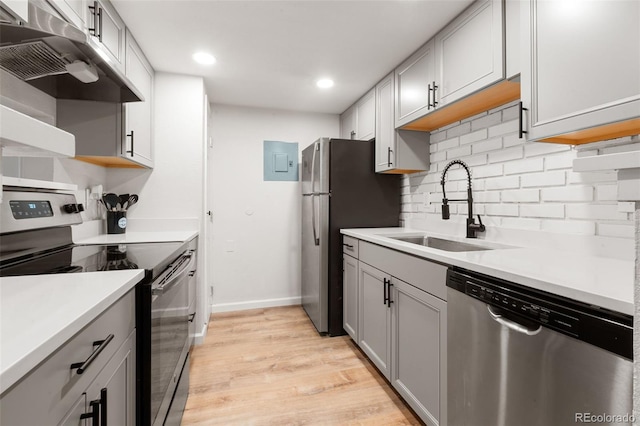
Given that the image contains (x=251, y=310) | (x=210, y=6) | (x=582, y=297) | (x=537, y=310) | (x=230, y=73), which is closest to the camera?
(x=582, y=297)

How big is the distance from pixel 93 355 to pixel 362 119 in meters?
2.90

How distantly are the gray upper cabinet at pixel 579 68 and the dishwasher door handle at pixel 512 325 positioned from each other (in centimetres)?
77

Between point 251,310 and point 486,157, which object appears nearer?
point 486,157

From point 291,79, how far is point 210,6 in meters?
1.05

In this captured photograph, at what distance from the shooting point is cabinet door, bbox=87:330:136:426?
777mm

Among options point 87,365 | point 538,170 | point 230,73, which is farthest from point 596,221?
point 230,73

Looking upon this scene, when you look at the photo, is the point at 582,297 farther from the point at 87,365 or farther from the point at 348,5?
the point at 348,5

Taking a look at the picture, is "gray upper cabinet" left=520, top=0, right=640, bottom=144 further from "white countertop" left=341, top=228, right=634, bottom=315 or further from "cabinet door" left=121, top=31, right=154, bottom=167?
"cabinet door" left=121, top=31, right=154, bottom=167

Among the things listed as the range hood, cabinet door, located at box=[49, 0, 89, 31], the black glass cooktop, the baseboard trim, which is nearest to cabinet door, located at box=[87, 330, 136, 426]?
the black glass cooktop

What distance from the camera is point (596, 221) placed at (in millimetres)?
1370

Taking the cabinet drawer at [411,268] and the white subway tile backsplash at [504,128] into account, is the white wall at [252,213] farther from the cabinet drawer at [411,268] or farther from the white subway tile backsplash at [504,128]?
the white subway tile backsplash at [504,128]

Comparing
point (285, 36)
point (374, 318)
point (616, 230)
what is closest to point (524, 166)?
point (616, 230)

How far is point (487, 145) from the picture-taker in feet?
6.47

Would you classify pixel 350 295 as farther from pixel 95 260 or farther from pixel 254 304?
pixel 95 260
